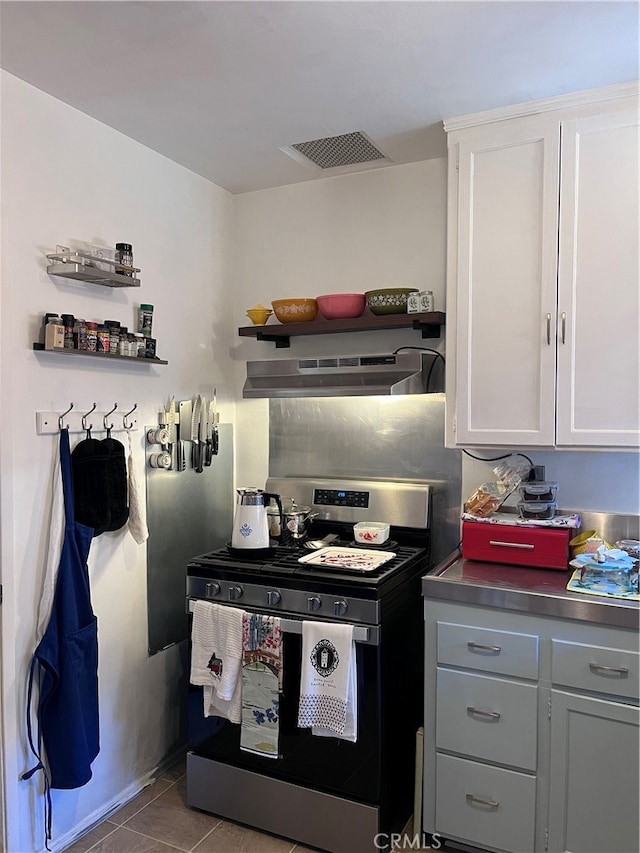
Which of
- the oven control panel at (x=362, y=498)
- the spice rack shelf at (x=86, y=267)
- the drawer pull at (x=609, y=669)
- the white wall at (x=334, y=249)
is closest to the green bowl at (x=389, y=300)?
the white wall at (x=334, y=249)

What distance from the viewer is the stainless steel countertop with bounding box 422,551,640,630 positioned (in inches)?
72.7

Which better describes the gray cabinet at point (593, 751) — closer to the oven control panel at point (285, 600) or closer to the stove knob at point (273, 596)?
the oven control panel at point (285, 600)

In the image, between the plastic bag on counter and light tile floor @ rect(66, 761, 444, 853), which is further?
the plastic bag on counter

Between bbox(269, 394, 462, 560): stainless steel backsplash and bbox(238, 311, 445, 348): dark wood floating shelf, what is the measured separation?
0.30 m

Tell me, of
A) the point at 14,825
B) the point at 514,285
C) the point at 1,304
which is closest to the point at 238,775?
the point at 14,825

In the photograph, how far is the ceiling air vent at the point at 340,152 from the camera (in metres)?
2.48

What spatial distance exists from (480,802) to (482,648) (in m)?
0.49

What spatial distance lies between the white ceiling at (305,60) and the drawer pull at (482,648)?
176 cm

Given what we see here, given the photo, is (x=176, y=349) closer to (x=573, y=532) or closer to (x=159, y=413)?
(x=159, y=413)

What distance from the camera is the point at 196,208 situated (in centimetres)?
282

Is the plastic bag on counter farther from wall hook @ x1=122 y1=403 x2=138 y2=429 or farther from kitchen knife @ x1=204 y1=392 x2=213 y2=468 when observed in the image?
wall hook @ x1=122 y1=403 x2=138 y2=429

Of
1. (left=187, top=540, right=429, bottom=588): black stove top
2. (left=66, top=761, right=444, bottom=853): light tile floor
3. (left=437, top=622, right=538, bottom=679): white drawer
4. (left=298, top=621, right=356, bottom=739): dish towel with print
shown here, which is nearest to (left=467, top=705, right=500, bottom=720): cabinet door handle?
(left=437, top=622, right=538, bottom=679): white drawer

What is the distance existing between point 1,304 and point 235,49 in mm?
1013

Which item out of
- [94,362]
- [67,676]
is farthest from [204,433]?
[67,676]
